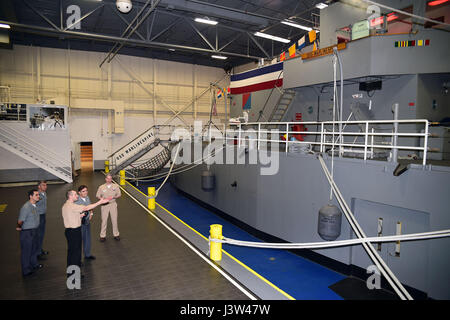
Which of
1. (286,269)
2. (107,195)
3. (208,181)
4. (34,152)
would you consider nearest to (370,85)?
(286,269)

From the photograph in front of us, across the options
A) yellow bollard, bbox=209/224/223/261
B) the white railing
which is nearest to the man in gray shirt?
yellow bollard, bbox=209/224/223/261

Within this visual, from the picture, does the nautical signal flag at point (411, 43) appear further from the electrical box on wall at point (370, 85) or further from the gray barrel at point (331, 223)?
the gray barrel at point (331, 223)

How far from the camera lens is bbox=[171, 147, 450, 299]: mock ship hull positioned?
222 inches

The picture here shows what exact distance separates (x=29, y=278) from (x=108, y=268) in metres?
1.53

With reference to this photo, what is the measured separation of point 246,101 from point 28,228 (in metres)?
14.3

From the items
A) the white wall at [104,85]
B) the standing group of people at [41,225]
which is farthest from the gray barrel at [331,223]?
the white wall at [104,85]

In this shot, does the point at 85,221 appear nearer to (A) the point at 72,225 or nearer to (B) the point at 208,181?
(A) the point at 72,225

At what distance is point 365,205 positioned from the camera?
278 inches

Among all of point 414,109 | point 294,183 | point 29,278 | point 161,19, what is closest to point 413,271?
point 294,183

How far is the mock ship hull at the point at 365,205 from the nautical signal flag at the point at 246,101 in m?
7.58

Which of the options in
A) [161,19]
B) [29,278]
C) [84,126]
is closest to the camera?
[29,278]

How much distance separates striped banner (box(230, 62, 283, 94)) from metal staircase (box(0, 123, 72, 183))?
12.4m

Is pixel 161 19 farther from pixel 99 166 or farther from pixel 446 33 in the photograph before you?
pixel 446 33

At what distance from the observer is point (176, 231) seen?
9.05 metres
